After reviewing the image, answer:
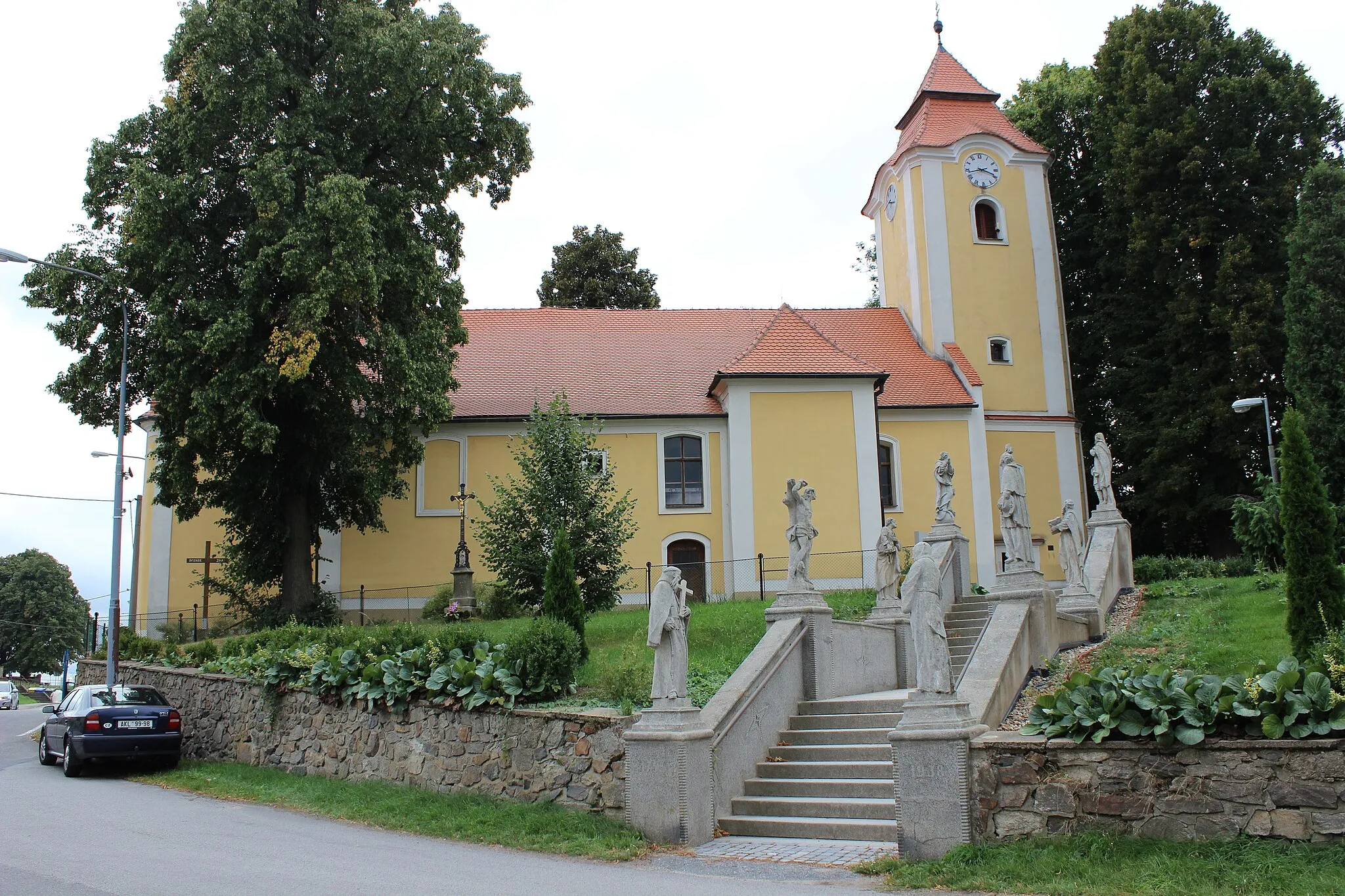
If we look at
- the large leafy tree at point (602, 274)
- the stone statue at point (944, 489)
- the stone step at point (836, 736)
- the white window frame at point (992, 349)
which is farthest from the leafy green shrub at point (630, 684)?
the large leafy tree at point (602, 274)

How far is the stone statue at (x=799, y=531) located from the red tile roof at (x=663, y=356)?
44.0ft

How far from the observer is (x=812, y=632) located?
42.6 feet

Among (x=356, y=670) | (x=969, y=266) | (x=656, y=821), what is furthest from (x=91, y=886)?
(x=969, y=266)

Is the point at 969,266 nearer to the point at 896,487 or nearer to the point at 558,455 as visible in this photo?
the point at 896,487

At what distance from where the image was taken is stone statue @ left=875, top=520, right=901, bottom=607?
16266 millimetres

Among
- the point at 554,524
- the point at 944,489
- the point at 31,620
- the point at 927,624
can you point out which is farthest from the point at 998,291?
the point at 31,620

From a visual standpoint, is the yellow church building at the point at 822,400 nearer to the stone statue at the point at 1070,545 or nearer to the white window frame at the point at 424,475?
the white window frame at the point at 424,475

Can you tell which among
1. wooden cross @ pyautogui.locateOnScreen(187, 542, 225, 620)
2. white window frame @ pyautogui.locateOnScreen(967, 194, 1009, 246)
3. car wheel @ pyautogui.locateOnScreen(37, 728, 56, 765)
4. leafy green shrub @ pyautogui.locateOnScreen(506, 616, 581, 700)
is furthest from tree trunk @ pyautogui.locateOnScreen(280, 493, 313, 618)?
white window frame @ pyautogui.locateOnScreen(967, 194, 1009, 246)

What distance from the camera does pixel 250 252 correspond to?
21.4m

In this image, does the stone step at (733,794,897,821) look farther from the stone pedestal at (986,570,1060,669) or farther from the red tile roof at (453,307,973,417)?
the red tile roof at (453,307,973,417)

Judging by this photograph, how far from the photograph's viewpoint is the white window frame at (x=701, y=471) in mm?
28422

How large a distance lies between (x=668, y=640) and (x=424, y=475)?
19.2 metres

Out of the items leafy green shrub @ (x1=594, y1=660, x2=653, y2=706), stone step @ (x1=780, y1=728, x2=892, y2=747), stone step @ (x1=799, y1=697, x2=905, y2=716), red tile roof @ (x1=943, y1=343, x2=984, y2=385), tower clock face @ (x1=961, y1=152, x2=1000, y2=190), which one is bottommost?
stone step @ (x1=780, y1=728, x2=892, y2=747)

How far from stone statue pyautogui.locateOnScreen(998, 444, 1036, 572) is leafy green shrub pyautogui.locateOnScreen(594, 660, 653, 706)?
5.33 metres
